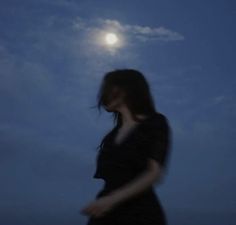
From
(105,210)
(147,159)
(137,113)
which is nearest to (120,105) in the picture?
(137,113)

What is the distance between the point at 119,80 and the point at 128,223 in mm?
866

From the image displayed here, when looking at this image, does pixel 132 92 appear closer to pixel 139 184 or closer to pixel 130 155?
pixel 130 155

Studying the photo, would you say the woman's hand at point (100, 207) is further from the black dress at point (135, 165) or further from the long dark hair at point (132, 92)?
the long dark hair at point (132, 92)

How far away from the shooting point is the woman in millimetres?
3820

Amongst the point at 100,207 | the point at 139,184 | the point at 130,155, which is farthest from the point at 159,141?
the point at 100,207

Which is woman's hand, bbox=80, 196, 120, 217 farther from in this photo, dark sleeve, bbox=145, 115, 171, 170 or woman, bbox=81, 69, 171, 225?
dark sleeve, bbox=145, 115, 171, 170

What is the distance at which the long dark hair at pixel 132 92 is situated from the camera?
13.6 feet

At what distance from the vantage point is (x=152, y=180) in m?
3.85

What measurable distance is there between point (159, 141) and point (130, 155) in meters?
0.18

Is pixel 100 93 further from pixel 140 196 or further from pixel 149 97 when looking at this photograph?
pixel 140 196

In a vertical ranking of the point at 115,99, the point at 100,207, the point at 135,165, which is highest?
the point at 115,99

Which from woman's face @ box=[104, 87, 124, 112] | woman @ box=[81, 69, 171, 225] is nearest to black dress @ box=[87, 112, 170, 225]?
woman @ box=[81, 69, 171, 225]

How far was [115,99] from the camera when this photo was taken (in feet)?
13.7

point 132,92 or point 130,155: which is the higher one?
point 132,92
